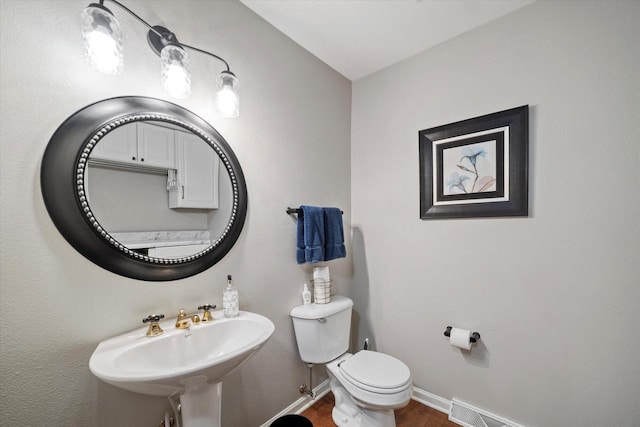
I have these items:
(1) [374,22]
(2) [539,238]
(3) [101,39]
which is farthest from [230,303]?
(1) [374,22]

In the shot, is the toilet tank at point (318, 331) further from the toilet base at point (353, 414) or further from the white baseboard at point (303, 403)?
the white baseboard at point (303, 403)

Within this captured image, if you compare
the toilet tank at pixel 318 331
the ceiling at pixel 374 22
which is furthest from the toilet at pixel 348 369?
the ceiling at pixel 374 22

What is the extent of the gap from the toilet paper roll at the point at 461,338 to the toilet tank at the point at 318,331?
68 cm

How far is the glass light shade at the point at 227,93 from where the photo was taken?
122 centimetres

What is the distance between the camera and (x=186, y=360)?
3.43 feet

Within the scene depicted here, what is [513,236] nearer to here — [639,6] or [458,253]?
[458,253]

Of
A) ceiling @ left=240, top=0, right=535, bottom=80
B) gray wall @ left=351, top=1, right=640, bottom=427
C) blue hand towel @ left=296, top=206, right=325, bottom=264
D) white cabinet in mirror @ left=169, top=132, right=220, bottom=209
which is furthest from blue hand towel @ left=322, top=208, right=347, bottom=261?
ceiling @ left=240, top=0, right=535, bottom=80

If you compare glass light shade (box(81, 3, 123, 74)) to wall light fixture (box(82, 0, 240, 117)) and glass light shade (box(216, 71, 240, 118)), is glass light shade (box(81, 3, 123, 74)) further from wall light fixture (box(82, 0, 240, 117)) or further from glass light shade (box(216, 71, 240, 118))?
glass light shade (box(216, 71, 240, 118))

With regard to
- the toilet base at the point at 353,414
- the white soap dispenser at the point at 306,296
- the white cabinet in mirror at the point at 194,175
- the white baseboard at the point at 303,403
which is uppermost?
the white cabinet in mirror at the point at 194,175

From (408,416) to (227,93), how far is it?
2148mm

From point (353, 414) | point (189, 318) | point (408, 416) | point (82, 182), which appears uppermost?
point (82, 182)

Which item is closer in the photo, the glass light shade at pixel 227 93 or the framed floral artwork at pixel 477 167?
the glass light shade at pixel 227 93

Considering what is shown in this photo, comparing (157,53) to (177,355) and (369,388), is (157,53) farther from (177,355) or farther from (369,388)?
(369,388)

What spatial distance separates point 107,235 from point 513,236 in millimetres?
1961
